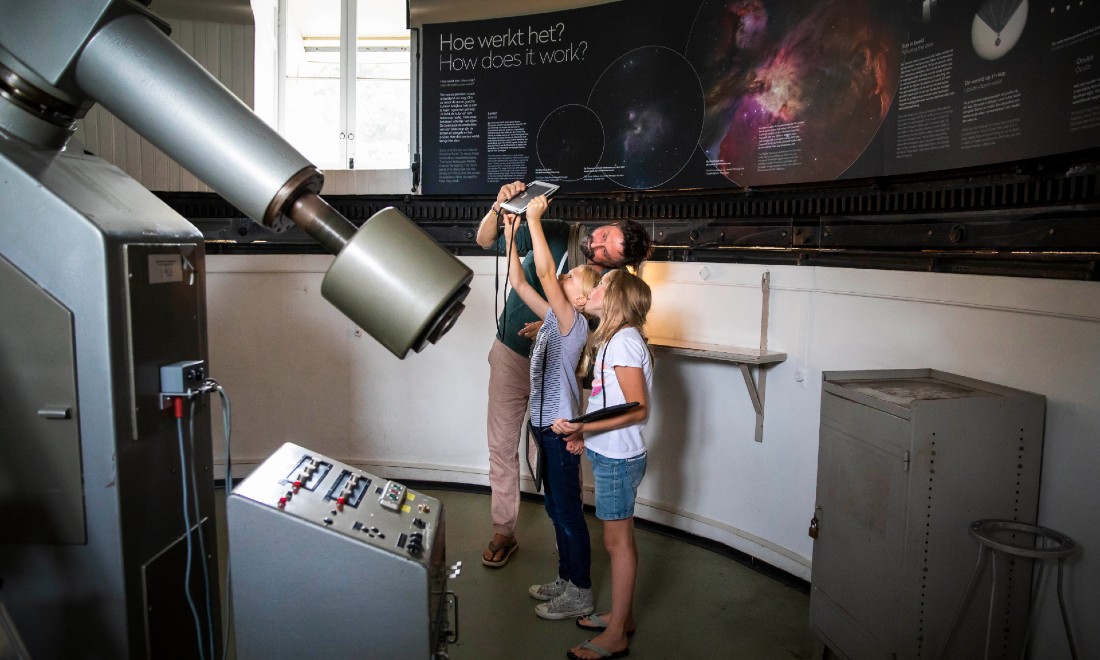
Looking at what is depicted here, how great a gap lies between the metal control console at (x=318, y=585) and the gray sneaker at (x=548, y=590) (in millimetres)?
1646

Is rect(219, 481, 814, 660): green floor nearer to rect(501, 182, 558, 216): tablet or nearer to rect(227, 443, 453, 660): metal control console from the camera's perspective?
rect(227, 443, 453, 660): metal control console

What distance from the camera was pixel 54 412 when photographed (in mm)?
1514

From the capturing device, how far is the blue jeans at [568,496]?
9.79 ft

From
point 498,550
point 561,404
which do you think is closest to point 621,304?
point 561,404

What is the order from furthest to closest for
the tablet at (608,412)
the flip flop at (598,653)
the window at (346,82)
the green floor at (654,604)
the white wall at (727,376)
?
the window at (346,82)
the green floor at (654,604)
the flip flop at (598,653)
the tablet at (608,412)
the white wall at (727,376)

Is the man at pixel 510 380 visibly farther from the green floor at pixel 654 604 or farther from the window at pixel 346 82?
the window at pixel 346 82

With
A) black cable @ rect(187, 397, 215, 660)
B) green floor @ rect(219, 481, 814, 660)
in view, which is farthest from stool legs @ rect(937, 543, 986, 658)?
black cable @ rect(187, 397, 215, 660)

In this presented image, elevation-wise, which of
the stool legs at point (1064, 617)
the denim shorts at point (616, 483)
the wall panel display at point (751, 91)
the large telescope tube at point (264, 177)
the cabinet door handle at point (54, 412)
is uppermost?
the wall panel display at point (751, 91)

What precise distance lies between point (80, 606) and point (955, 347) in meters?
2.56

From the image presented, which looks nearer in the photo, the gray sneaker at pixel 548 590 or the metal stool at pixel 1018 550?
the metal stool at pixel 1018 550

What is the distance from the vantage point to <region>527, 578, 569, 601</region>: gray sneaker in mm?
3184

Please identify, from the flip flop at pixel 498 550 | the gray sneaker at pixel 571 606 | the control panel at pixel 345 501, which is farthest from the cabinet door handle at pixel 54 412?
the flip flop at pixel 498 550

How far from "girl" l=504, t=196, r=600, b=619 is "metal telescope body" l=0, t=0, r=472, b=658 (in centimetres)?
141

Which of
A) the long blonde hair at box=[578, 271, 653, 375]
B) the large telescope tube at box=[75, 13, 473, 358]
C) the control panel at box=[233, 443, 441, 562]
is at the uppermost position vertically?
the large telescope tube at box=[75, 13, 473, 358]
